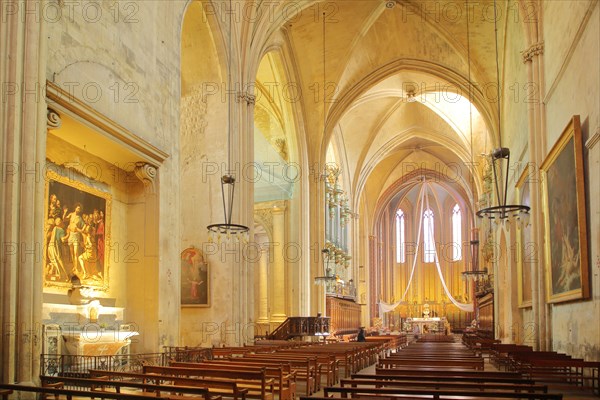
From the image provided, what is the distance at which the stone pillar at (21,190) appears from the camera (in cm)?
779

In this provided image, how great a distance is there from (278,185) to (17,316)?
1753cm

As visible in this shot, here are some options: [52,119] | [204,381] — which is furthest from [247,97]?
[204,381]

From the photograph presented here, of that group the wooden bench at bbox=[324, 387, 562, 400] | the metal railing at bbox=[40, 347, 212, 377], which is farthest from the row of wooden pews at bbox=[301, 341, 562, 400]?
the metal railing at bbox=[40, 347, 212, 377]

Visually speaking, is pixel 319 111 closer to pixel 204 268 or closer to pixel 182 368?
pixel 204 268

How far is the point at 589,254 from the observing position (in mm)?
10055

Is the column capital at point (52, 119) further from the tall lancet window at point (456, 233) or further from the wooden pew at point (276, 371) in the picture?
the tall lancet window at point (456, 233)

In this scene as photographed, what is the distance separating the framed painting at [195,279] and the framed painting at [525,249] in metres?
8.09

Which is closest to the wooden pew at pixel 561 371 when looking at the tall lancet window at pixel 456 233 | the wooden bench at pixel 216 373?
the wooden bench at pixel 216 373

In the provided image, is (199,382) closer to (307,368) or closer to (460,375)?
(307,368)

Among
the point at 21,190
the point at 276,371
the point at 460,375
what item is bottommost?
the point at 276,371

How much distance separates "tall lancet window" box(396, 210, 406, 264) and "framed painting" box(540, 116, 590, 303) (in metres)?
34.1

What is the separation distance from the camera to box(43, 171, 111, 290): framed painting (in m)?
10.4

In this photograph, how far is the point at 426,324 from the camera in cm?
4006

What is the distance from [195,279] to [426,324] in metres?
26.4
